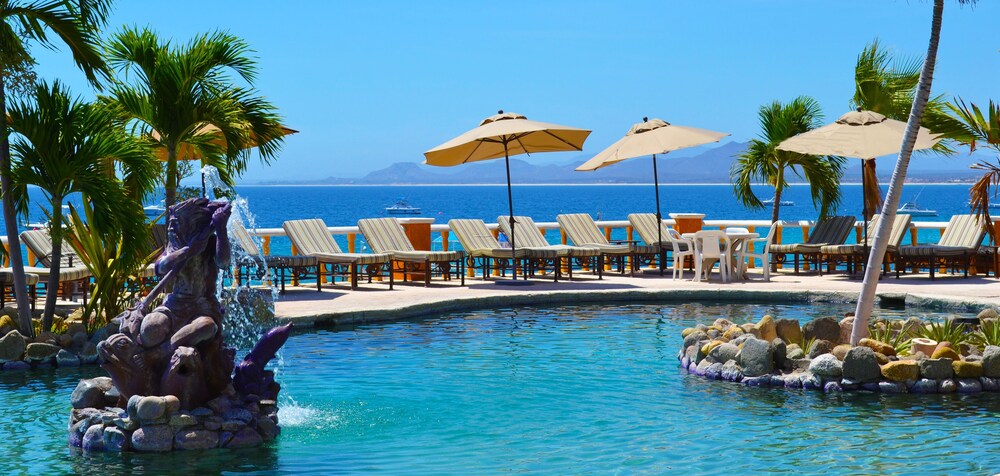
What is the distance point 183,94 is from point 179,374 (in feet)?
15.8

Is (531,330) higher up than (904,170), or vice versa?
(904,170)

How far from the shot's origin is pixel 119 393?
7484 mm

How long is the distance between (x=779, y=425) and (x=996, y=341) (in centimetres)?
267

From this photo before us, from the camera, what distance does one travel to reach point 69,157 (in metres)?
10.4

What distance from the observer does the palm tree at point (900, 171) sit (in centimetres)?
895

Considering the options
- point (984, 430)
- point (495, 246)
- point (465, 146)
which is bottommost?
point (984, 430)

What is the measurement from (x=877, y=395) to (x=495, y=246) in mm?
8571

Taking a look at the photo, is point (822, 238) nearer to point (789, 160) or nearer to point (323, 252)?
point (789, 160)

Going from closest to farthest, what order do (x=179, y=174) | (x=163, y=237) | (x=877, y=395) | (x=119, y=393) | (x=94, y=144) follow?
(x=119, y=393) < (x=877, y=395) < (x=94, y=144) < (x=179, y=174) < (x=163, y=237)

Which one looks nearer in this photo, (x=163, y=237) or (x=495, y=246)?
(x=163, y=237)

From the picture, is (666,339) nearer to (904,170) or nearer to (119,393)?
(904,170)

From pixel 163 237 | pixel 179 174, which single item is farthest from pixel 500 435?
pixel 163 237

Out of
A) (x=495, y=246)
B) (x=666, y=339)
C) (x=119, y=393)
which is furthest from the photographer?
(x=495, y=246)

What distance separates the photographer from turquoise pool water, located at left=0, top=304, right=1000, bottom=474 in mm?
6863
